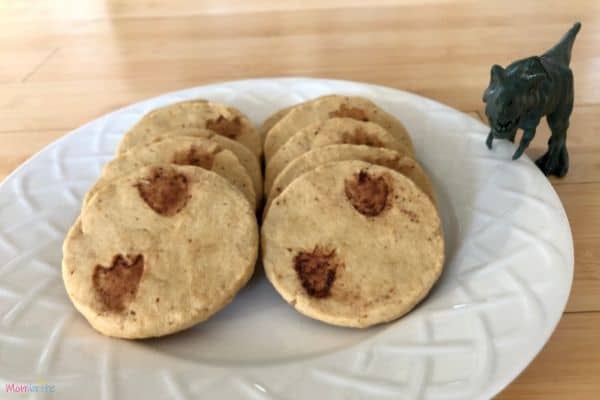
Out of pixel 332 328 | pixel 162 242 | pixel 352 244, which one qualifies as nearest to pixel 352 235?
pixel 352 244

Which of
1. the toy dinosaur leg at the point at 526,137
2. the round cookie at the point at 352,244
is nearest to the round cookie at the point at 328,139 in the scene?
the round cookie at the point at 352,244

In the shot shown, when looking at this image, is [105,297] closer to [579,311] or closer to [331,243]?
[331,243]

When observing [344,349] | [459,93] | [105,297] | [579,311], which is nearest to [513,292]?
[579,311]

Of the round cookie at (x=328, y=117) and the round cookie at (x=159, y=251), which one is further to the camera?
the round cookie at (x=328, y=117)

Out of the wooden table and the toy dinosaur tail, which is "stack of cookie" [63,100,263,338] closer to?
the wooden table

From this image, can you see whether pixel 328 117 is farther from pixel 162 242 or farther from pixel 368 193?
pixel 162 242

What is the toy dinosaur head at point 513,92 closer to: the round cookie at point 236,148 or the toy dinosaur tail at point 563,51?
the toy dinosaur tail at point 563,51
